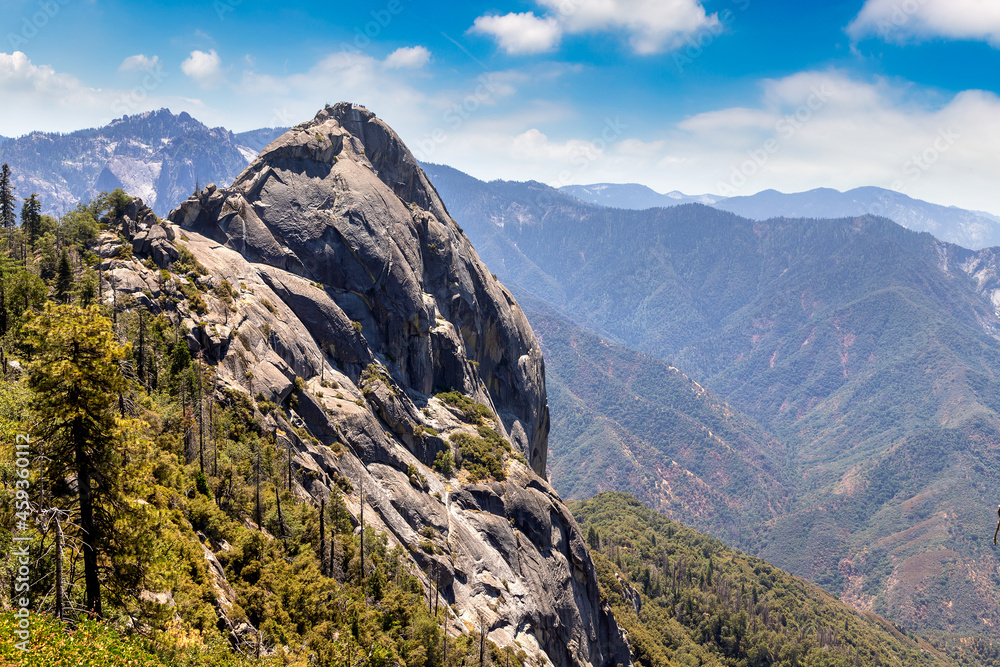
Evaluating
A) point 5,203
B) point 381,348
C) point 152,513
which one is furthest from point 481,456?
point 5,203

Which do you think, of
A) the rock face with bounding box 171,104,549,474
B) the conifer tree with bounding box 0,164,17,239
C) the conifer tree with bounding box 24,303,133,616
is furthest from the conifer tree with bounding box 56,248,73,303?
the conifer tree with bounding box 0,164,17,239

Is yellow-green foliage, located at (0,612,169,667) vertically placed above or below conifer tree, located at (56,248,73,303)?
below

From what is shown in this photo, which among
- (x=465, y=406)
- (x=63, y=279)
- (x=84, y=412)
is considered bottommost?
(x=465, y=406)

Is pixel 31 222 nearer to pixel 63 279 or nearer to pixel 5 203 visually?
pixel 5 203

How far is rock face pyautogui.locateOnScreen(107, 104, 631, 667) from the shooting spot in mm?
72625

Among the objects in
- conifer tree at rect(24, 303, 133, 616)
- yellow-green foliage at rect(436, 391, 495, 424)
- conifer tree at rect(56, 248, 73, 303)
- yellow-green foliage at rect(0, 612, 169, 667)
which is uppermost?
conifer tree at rect(56, 248, 73, 303)

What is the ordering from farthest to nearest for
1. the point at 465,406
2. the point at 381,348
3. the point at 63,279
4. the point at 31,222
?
the point at 465,406, the point at 381,348, the point at 31,222, the point at 63,279

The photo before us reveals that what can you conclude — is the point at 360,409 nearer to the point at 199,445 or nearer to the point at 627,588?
the point at 199,445

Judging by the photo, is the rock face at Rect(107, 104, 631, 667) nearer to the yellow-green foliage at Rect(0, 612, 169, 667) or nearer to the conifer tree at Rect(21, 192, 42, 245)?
the conifer tree at Rect(21, 192, 42, 245)

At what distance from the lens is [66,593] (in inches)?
1001

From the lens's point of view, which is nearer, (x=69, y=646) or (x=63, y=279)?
(x=69, y=646)

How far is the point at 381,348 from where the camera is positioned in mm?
101062

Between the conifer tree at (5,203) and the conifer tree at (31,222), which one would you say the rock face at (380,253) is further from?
the conifer tree at (5,203)

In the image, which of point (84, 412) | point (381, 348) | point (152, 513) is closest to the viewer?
→ point (84, 412)
